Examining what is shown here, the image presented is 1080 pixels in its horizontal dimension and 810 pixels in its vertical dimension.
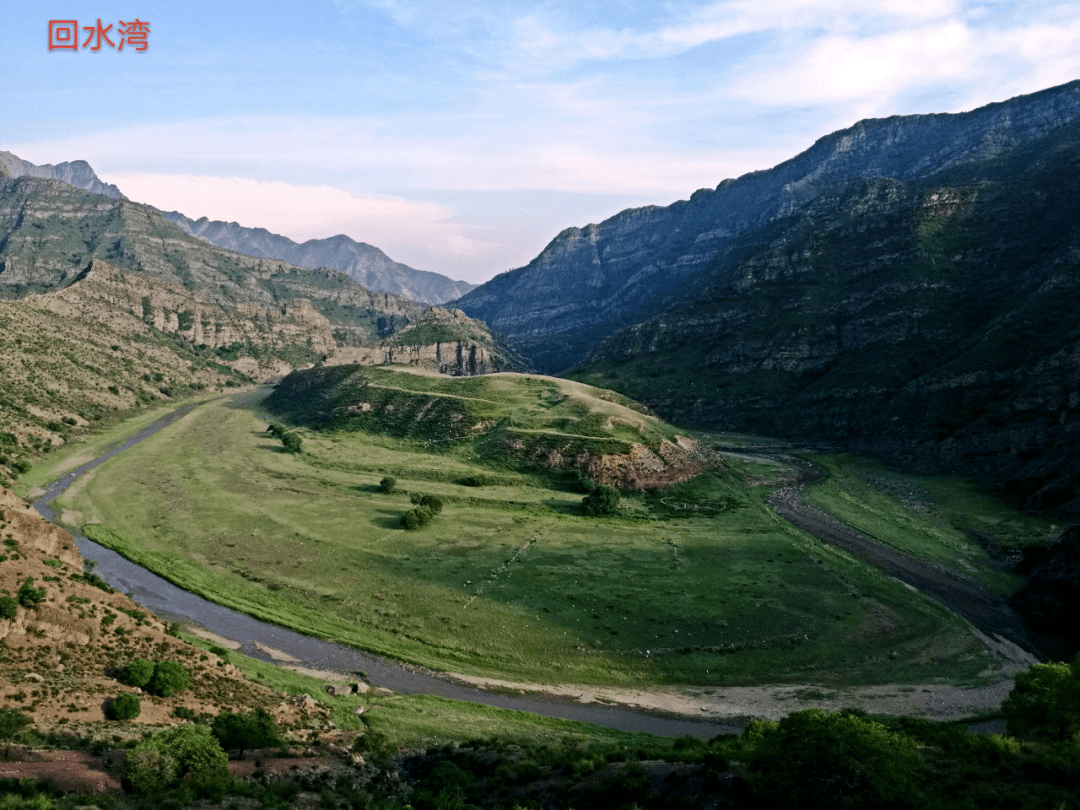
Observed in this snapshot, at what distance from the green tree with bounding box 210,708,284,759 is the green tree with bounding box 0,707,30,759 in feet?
25.0

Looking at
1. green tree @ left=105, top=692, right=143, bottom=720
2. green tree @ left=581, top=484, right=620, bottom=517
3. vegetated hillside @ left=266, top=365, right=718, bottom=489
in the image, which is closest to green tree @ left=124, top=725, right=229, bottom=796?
green tree @ left=105, top=692, right=143, bottom=720

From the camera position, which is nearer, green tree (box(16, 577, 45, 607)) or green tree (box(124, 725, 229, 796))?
green tree (box(124, 725, 229, 796))

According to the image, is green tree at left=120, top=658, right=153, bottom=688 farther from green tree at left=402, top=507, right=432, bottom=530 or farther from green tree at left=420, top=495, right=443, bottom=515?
green tree at left=420, top=495, right=443, bottom=515

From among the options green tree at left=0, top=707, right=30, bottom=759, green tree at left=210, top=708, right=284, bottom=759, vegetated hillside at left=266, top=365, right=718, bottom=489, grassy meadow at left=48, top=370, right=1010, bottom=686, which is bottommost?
grassy meadow at left=48, top=370, right=1010, bottom=686

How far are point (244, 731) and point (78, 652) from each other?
1350 centimetres

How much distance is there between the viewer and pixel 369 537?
72.8 m

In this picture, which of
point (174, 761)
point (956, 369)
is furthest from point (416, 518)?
point (956, 369)

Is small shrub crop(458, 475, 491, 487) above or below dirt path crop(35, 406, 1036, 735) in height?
above

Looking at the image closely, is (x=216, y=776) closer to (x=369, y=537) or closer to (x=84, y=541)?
(x=369, y=537)

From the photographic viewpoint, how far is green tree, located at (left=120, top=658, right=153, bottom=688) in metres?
34.0

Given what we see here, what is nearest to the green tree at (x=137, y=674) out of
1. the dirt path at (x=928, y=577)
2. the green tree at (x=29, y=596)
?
the green tree at (x=29, y=596)

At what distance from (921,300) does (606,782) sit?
19258cm

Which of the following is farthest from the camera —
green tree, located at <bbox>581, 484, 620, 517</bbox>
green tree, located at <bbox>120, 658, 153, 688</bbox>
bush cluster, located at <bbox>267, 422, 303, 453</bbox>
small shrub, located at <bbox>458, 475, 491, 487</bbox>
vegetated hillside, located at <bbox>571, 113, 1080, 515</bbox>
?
bush cluster, located at <bbox>267, 422, 303, 453</bbox>

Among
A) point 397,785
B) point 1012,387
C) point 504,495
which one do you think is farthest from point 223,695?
point 1012,387
